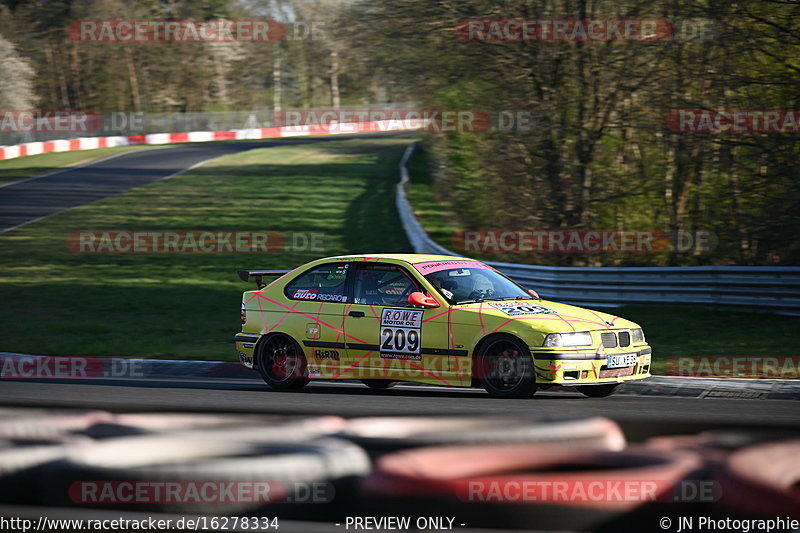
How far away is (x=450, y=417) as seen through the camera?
6738 millimetres

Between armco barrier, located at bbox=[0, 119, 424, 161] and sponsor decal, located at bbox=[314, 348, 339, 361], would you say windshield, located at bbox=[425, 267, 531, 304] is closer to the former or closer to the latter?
sponsor decal, located at bbox=[314, 348, 339, 361]

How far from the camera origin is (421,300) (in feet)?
30.1

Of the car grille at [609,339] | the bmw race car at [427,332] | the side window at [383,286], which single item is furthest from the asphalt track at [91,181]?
the car grille at [609,339]

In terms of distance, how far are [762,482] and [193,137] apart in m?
55.0

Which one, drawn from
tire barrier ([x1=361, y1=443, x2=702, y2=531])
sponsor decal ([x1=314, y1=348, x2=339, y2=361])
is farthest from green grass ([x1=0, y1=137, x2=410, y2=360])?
tire barrier ([x1=361, y1=443, x2=702, y2=531])

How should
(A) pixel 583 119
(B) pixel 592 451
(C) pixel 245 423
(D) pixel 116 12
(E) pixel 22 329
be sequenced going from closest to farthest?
(B) pixel 592 451 → (C) pixel 245 423 → (E) pixel 22 329 → (A) pixel 583 119 → (D) pixel 116 12

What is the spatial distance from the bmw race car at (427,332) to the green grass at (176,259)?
255 cm

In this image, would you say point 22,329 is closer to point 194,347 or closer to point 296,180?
point 194,347

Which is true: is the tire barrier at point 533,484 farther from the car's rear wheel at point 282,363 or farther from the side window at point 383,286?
the car's rear wheel at point 282,363

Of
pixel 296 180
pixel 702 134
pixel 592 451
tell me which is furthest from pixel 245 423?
pixel 296 180

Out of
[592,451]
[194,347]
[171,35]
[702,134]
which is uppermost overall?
[171,35]

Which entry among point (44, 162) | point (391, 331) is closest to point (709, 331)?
point (391, 331)

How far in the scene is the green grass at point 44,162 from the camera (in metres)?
35.2

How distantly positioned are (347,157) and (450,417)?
3640 centimetres
